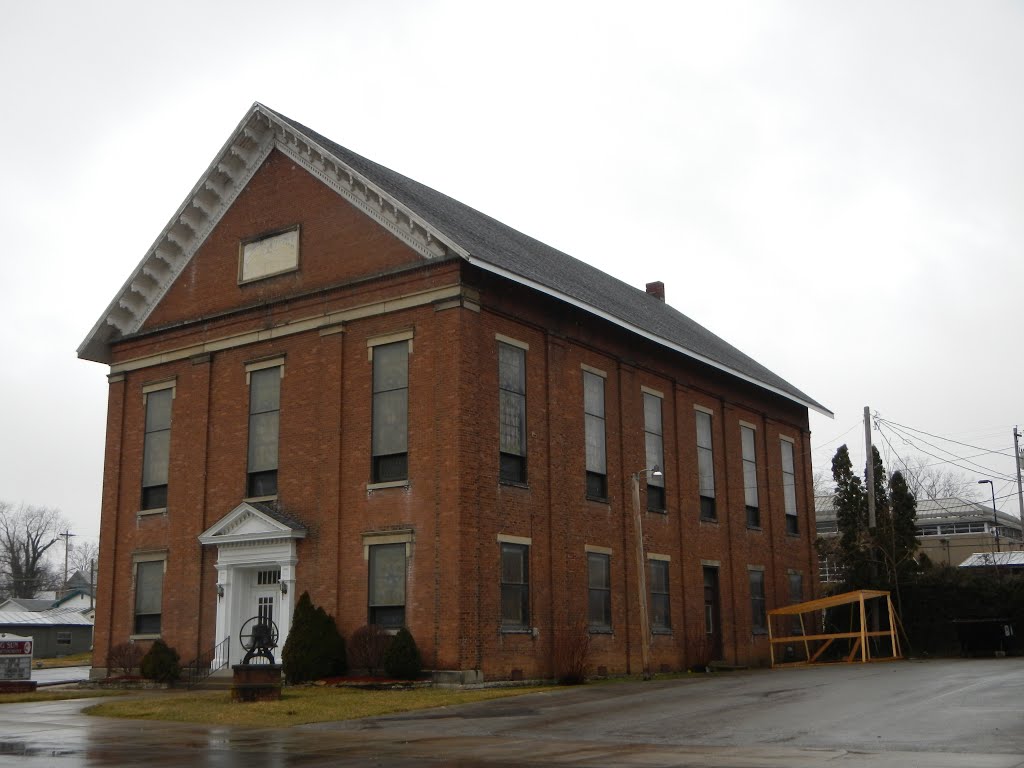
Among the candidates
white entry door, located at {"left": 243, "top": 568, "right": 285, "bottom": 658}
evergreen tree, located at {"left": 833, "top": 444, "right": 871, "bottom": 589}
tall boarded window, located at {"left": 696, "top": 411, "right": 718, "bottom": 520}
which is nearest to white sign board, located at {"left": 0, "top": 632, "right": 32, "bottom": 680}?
white entry door, located at {"left": 243, "top": 568, "right": 285, "bottom": 658}

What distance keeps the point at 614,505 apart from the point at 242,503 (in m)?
9.53

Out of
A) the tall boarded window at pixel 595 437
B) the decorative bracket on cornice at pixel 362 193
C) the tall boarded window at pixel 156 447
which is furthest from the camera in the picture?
the tall boarded window at pixel 156 447

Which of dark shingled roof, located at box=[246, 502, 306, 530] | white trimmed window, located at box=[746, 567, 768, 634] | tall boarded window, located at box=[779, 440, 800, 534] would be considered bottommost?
white trimmed window, located at box=[746, 567, 768, 634]

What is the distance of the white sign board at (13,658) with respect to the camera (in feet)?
85.2

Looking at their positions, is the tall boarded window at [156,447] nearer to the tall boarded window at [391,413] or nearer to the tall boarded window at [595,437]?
the tall boarded window at [391,413]

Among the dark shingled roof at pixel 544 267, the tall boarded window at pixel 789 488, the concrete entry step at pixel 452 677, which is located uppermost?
the dark shingled roof at pixel 544 267

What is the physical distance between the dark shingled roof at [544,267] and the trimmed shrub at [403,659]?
8196 millimetres

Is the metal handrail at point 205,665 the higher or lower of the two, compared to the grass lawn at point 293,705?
higher

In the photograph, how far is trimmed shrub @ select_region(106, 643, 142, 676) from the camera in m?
29.3

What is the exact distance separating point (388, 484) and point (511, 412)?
11.1 ft

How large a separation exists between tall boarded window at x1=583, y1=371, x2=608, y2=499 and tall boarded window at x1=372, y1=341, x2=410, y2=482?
555 cm

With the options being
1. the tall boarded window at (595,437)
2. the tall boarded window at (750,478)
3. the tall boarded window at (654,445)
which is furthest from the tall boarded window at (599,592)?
the tall boarded window at (750,478)

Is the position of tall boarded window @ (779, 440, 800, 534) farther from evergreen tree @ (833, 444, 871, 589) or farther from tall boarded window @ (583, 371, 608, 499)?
tall boarded window @ (583, 371, 608, 499)

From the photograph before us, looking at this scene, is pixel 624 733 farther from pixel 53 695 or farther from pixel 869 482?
pixel 869 482
